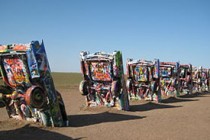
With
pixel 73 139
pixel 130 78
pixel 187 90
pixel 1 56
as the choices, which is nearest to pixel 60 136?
pixel 73 139

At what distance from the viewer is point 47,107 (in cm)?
919

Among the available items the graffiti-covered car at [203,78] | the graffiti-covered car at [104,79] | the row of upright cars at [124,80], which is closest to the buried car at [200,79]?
the graffiti-covered car at [203,78]

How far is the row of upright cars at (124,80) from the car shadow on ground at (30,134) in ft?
14.8

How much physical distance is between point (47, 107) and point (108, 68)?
4.48 m

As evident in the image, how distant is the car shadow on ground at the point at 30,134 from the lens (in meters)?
8.05

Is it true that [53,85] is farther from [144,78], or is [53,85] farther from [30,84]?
[144,78]

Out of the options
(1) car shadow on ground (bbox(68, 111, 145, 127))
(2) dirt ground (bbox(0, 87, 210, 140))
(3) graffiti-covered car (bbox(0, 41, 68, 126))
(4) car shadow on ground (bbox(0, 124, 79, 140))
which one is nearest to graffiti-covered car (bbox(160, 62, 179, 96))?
(2) dirt ground (bbox(0, 87, 210, 140))

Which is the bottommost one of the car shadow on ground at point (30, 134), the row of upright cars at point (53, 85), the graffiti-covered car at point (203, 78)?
the graffiti-covered car at point (203, 78)

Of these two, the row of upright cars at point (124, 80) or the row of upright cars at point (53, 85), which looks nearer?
the row of upright cars at point (53, 85)

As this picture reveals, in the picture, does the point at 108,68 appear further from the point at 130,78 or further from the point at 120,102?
the point at 130,78

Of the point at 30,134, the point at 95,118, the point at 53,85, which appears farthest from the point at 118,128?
the point at 30,134

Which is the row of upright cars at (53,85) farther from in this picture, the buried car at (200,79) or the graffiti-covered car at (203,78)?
the graffiti-covered car at (203,78)

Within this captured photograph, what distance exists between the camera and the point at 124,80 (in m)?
13.6

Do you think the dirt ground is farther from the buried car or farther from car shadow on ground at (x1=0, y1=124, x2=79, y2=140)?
the buried car
